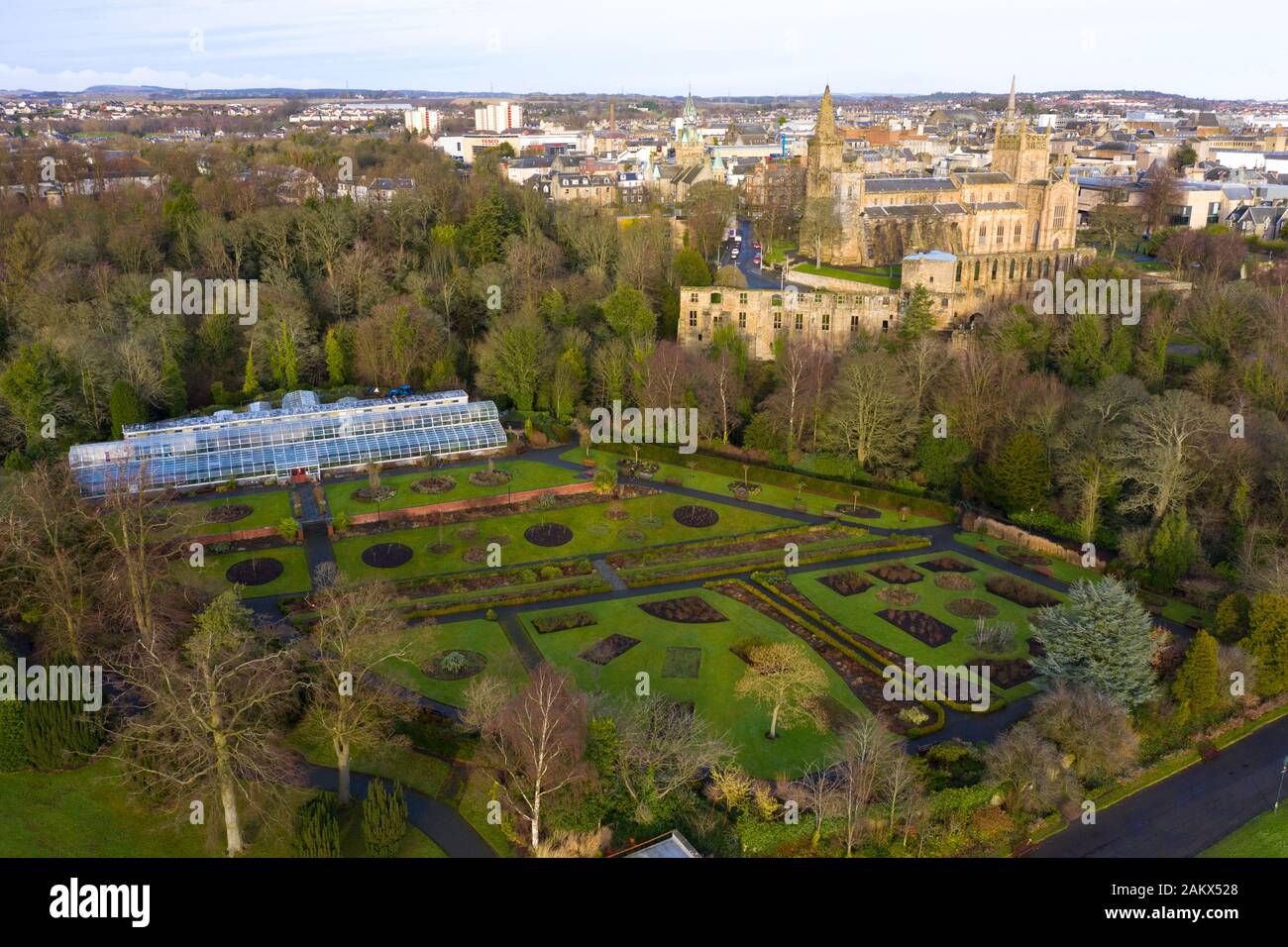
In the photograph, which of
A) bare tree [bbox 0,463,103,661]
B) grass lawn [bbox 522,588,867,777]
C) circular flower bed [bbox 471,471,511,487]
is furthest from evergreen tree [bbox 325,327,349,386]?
grass lawn [bbox 522,588,867,777]

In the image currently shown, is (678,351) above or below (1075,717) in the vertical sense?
above

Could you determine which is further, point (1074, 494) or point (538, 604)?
point (1074, 494)

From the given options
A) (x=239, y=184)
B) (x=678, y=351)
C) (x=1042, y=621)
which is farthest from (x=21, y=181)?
(x=1042, y=621)

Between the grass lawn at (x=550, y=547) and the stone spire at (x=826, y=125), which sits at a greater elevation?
the stone spire at (x=826, y=125)

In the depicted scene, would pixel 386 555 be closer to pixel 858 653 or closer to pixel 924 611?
pixel 858 653

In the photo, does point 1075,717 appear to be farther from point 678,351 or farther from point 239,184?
point 239,184

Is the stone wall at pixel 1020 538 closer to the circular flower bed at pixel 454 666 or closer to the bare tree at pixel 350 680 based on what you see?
the circular flower bed at pixel 454 666

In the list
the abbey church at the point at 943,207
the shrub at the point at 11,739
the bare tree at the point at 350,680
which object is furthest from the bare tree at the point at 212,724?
the abbey church at the point at 943,207
